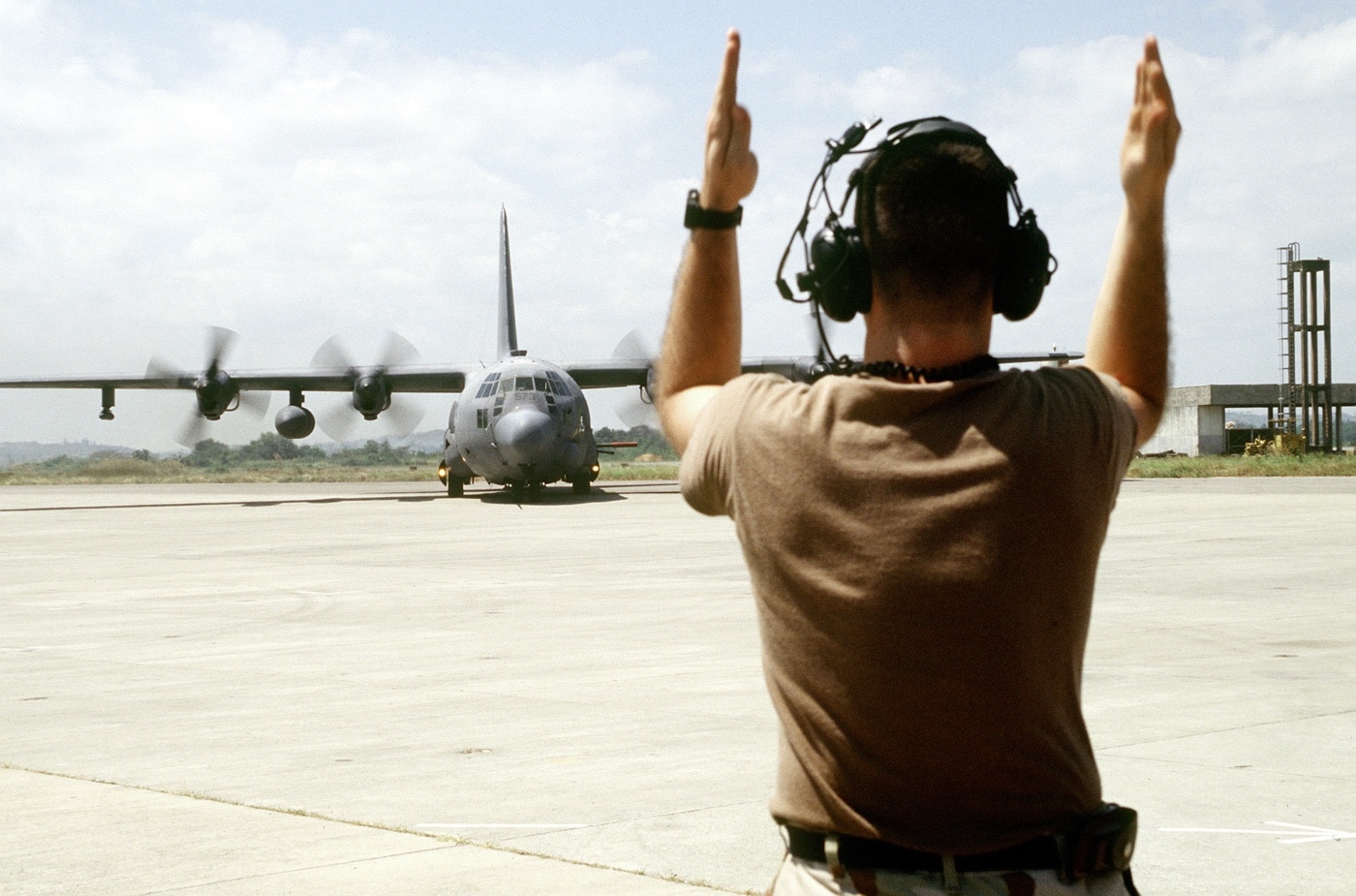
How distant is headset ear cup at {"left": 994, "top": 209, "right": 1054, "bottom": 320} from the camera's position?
7.75 ft

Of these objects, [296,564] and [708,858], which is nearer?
[708,858]

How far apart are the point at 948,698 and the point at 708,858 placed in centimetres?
348

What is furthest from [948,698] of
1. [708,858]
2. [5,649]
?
[5,649]

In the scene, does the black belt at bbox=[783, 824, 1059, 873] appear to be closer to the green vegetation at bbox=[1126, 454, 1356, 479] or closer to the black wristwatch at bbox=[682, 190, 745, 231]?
the black wristwatch at bbox=[682, 190, 745, 231]

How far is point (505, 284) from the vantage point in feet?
152

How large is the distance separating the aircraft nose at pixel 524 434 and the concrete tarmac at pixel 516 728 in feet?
48.5

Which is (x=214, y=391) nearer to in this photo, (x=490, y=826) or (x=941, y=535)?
(x=490, y=826)

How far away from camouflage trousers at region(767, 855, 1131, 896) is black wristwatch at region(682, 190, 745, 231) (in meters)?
0.99

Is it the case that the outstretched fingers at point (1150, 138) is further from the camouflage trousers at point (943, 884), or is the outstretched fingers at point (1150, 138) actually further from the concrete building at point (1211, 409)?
the concrete building at point (1211, 409)

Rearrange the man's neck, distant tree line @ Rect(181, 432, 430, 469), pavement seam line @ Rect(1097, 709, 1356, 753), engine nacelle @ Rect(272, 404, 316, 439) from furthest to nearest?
1. distant tree line @ Rect(181, 432, 430, 469)
2. engine nacelle @ Rect(272, 404, 316, 439)
3. pavement seam line @ Rect(1097, 709, 1356, 753)
4. the man's neck

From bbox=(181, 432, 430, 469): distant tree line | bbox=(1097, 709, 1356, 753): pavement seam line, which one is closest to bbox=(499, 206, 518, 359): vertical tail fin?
bbox=(1097, 709, 1356, 753): pavement seam line

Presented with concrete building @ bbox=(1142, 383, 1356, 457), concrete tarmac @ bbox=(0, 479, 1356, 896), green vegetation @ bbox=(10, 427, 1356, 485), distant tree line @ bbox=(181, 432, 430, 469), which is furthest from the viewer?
distant tree line @ bbox=(181, 432, 430, 469)

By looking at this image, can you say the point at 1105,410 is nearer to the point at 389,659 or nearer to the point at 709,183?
the point at 709,183

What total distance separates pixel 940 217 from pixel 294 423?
38.9 m
